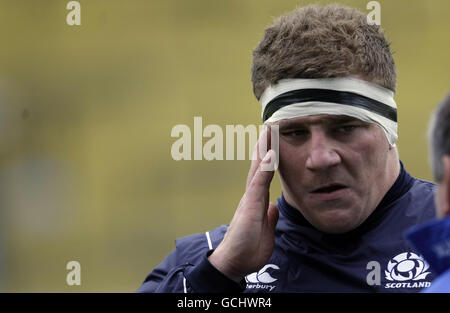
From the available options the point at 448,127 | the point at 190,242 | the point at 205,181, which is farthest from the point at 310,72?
the point at 205,181

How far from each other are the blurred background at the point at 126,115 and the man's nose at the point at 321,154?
433 cm

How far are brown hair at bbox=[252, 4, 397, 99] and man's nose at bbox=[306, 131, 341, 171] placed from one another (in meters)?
0.25

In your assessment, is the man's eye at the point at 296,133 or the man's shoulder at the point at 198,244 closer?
the man's eye at the point at 296,133

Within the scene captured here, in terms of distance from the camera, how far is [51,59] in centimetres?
787

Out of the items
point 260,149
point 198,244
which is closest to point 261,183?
point 260,149

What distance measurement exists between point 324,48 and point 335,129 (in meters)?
0.30

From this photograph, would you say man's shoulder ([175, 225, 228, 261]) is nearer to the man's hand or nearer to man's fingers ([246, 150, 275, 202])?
the man's hand

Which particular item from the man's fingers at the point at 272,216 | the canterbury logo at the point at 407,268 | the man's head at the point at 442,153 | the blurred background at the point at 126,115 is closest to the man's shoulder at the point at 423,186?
the canterbury logo at the point at 407,268

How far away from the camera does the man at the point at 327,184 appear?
274cm

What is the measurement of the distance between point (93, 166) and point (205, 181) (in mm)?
1150

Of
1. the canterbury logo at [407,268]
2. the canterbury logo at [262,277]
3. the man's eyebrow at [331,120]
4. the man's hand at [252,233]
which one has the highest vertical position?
the man's eyebrow at [331,120]

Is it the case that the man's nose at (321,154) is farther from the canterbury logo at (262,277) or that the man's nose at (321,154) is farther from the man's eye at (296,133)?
the canterbury logo at (262,277)

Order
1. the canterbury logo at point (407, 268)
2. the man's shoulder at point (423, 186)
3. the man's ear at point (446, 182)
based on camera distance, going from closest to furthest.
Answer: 1. the man's ear at point (446, 182)
2. the canterbury logo at point (407, 268)
3. the man's shoulder at point (423, 186)

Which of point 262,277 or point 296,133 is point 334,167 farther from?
point 262,277
